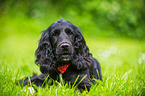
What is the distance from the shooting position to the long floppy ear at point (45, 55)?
108 inches

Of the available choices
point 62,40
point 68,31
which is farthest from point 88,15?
point 62,40

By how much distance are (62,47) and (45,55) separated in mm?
522

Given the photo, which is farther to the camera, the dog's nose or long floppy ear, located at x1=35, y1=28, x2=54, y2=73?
long floppy ear, located at x1=35, y1=28, x2=54, y2=73

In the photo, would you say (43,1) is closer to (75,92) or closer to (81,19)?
(81,19)

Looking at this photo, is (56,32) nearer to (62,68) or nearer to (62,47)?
(62,47)

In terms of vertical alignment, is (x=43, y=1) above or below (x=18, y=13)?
above

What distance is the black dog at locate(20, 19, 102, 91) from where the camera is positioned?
99.0 inches

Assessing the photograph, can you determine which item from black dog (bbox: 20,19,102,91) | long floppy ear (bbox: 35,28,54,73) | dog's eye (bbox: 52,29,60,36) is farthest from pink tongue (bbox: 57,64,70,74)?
dog's eye (bbox: 52,29,60,36)

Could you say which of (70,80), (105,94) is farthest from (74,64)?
(105,94)

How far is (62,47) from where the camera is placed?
2422 mm

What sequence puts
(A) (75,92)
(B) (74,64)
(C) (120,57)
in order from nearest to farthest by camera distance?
(A) (75,92) → (B) (74,64) → (C) (120,57)

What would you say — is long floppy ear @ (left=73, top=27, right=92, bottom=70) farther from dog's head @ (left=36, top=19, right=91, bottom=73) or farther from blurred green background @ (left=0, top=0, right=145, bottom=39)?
blurred green background @ (left=0, top=0, right=145, bottom=39)

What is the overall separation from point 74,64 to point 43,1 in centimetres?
1056

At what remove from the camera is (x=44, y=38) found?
9.32ft
